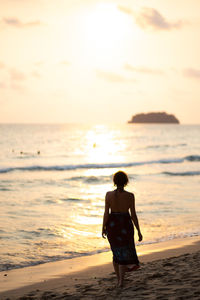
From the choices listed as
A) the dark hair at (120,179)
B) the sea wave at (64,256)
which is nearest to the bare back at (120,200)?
the dark hair at (120,179)

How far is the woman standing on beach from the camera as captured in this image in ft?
19.5

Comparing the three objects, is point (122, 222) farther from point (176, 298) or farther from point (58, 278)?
point (58, 278)

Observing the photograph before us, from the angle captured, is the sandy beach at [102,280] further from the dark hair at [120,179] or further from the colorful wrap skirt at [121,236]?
the dark hair at [120,179]

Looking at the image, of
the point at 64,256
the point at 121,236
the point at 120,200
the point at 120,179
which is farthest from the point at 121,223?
the point at 64,256

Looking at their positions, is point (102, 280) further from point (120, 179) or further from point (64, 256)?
point (64, 256)

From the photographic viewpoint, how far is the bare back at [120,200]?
5949 mm

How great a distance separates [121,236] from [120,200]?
0.57 meters

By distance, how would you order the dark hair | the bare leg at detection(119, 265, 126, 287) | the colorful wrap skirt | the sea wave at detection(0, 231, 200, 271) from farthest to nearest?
the sea wave at detection(0, 231, 200, 271), the bare leg at detection(119, 265, 126, 287), the colorful wrap skirt, the dark hair

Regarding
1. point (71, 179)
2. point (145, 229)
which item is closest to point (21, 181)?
point (71, 179)

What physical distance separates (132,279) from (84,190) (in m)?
16.6

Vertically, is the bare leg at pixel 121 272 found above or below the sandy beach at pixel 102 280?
above

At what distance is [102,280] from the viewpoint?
7.22m

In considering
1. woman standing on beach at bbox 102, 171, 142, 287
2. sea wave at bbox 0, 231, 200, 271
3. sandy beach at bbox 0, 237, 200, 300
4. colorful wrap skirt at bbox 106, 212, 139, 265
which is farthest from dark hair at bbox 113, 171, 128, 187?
sea wave at bbox 0, 231, 200, 271

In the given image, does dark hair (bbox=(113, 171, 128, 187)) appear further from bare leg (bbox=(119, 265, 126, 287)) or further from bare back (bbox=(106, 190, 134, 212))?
bare leg (bbox=(119, 265, 126, 287))
